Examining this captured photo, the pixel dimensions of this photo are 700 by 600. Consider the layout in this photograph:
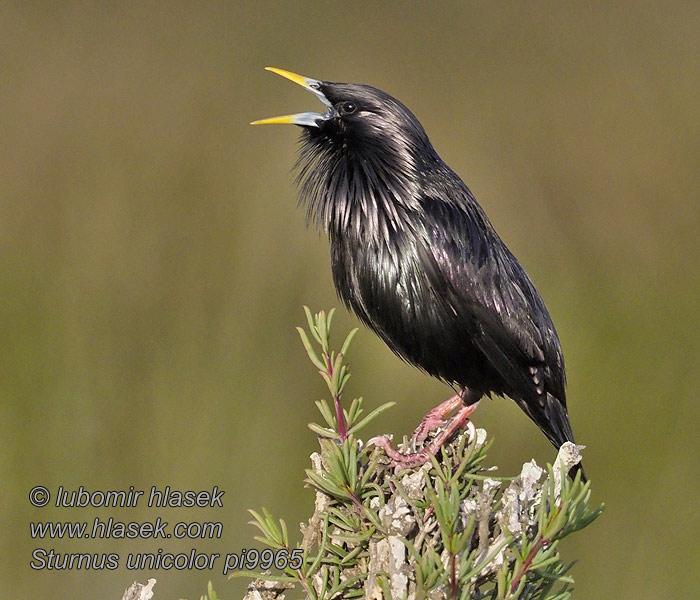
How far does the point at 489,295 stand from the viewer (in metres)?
2.48

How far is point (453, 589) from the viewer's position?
112cm

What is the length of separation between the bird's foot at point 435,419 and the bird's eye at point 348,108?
91 centimetres

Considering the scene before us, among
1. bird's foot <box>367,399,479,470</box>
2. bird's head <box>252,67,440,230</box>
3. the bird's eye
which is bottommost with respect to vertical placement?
bird's foot <box>367,399,479,470</box>

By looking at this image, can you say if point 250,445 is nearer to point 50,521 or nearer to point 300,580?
point 50,521

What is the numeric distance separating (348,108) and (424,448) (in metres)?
1.00

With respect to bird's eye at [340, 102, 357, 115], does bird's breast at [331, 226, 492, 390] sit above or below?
below

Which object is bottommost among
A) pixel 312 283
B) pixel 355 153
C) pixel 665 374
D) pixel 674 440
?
pixel 674 440

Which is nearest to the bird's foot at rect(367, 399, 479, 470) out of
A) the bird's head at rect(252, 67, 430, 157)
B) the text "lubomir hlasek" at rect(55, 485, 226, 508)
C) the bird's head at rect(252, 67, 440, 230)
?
the bird's head at rect(252, 67, 440, 230)

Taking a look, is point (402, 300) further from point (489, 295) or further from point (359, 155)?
point (359, 155)

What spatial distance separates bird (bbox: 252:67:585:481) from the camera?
7.87 ft

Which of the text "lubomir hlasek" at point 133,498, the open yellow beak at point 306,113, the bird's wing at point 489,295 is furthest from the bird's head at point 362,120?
the text "lubomir hlasek" at point 133,498

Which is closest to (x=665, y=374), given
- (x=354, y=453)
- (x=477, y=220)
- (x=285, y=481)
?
(x=477, y=220)

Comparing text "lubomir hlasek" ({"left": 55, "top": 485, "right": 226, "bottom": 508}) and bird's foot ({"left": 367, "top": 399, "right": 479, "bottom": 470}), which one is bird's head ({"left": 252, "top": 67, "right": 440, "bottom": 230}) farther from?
text "lubomir hlasek" ({"left": 55, "top": 485, "right": 226, "bottom": 508})

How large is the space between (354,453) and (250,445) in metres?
2.00
